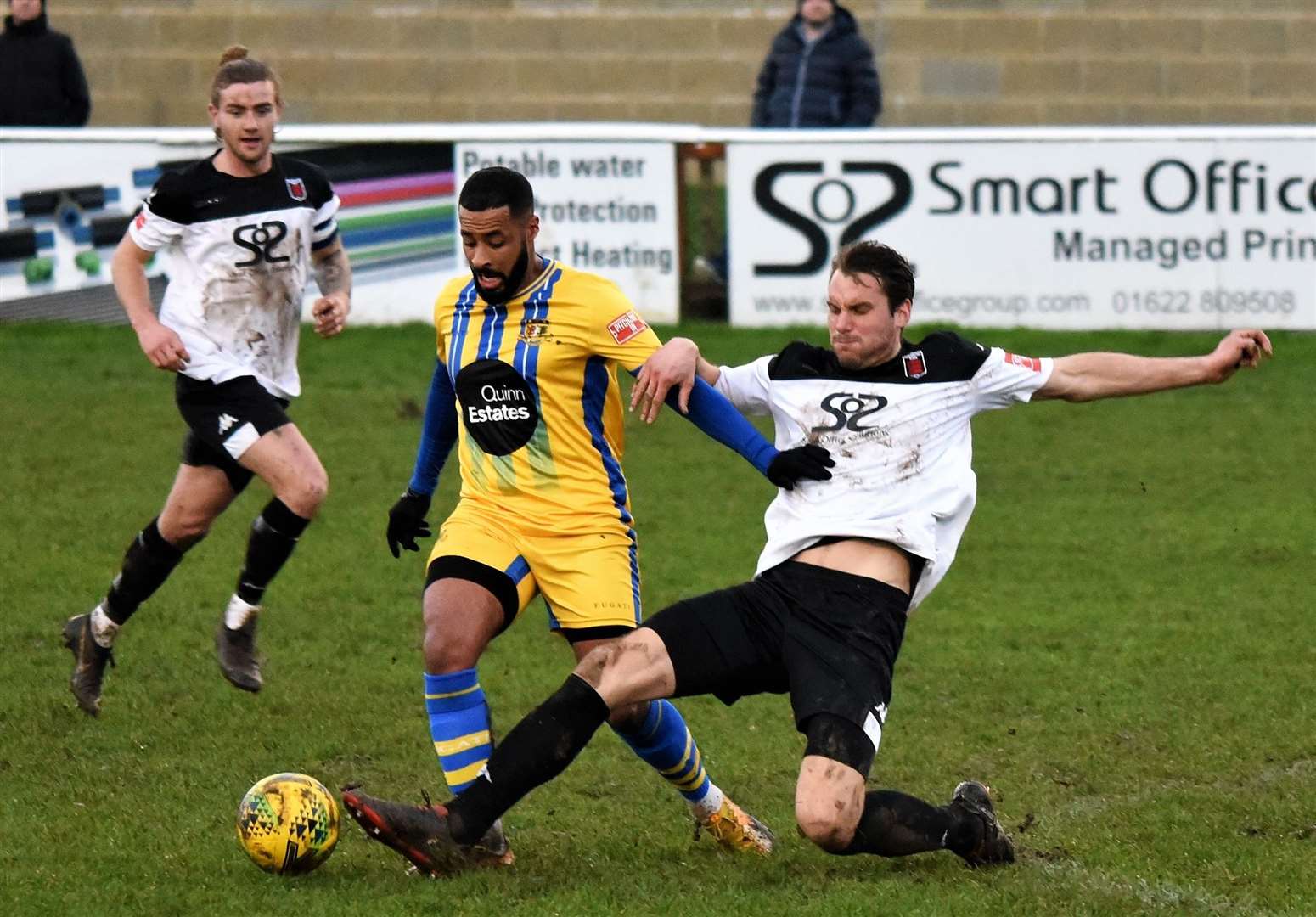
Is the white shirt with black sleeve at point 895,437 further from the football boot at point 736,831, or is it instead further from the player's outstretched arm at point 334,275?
the player's outstretched arm at point 334,275

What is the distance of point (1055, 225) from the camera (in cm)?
1383

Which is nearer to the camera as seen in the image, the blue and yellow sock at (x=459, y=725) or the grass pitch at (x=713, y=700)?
the grass pitch at (x=713, y=700)

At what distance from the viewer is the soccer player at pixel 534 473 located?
5.46 metres

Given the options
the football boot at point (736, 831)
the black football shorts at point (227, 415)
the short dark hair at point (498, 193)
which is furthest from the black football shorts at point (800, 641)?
the black football shorts at point (227, 415)

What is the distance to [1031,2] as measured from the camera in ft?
58.7

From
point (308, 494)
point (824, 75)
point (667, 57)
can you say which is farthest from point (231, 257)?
point (667, 57)

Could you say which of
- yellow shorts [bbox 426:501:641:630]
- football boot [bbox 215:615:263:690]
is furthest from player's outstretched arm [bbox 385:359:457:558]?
football boot [bbox 215:615:263:690]

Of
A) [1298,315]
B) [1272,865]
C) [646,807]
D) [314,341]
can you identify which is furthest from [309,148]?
[1272,865]

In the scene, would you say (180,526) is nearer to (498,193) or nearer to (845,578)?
(498,193)

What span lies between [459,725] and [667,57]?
13.6 m

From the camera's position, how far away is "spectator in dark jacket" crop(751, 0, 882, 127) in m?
15.1

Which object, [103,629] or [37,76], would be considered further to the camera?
[37,76]

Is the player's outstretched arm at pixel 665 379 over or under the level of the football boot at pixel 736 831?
over

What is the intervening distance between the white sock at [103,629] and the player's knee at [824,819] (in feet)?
9.94
